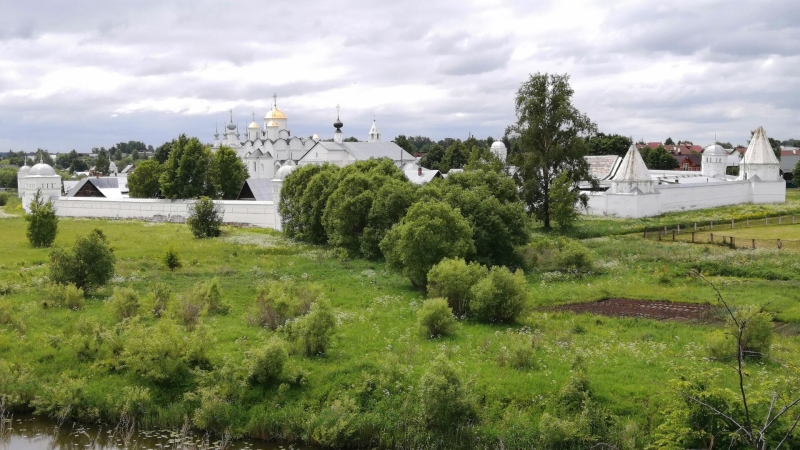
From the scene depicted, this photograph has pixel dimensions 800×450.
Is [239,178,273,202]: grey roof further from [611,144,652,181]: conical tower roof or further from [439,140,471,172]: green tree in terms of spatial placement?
[439,140,471,172]: green tree

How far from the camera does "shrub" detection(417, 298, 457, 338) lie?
15.0 meters

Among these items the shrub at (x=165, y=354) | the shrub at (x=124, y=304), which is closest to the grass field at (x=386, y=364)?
the shrub at (x=165, y=354)

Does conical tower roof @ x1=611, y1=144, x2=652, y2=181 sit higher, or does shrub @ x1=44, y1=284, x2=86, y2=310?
conical tower roof @ x1=611, y1=144, x2=652, y2=181

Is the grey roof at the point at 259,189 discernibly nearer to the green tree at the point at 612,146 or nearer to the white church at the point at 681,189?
the white church at the point at 681,189

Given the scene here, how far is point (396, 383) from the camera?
1262 centimetres

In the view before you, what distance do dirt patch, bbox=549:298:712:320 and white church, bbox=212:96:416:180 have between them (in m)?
33.2

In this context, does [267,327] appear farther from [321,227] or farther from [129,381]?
[321,227]

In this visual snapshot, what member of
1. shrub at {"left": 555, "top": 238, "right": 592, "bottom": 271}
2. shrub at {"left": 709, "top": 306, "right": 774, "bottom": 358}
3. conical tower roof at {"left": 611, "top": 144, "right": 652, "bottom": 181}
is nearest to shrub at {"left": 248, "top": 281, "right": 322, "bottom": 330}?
shrub at {"left": 555, "top": 238, "right": 592, "bottom": 271}

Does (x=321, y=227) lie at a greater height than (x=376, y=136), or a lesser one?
lesser

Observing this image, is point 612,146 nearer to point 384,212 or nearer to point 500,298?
point 384,212

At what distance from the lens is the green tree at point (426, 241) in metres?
19.7

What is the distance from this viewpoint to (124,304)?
1648 centimetres

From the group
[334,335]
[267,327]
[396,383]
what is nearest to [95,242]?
[267,327]

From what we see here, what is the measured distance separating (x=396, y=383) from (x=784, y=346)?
7.76m
